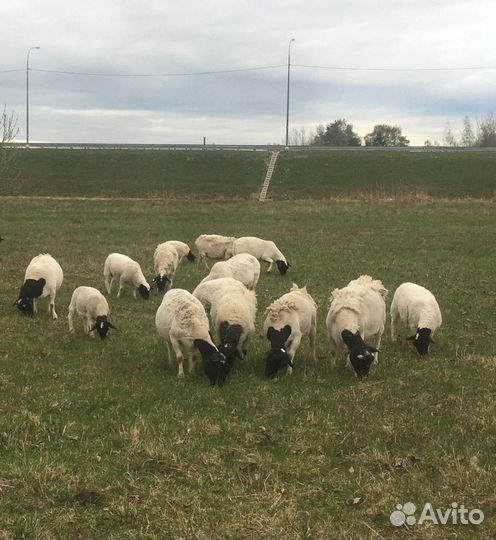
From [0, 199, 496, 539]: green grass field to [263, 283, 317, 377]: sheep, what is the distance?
0.30 m

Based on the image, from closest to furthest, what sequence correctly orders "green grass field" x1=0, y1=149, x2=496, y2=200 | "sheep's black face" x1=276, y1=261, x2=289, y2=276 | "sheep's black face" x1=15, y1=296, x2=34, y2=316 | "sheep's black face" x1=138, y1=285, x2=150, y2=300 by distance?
"sheep's black face" x1=15, y1=296, x2=34, y2=316 < "sheep's black face" x1=138, y1=285, x2=150, y2=300 < "sheep's black face" x1=276, y1=261, x2=289, y2=276 < "green grass field" x1=0, y1=149, x2=496, y2=200

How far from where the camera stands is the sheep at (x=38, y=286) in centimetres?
1265

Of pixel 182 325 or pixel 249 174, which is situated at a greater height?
pixel 249 174

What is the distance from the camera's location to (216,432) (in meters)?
6.84

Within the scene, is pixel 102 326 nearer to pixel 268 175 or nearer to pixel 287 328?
pixel 287 328

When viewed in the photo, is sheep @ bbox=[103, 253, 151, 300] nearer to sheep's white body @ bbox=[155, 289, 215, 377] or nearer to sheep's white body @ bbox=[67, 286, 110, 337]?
sheep's white body @ bbox=[67, 286, 110, 337]

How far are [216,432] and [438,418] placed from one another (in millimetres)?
2855

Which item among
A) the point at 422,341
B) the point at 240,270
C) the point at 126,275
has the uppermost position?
the point at 240,270

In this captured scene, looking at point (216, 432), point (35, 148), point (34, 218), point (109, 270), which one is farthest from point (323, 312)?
point (35, 148)

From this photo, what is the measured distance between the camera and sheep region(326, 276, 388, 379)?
347 inches

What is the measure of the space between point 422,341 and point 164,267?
832 centimetres

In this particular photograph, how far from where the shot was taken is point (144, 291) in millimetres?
14781

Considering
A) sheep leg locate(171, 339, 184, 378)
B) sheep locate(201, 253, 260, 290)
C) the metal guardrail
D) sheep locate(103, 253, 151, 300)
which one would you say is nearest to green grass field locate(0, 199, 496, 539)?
sheep leg locate(171, 339, 184, 378)

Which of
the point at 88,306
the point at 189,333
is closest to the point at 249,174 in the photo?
the point at 88,306
